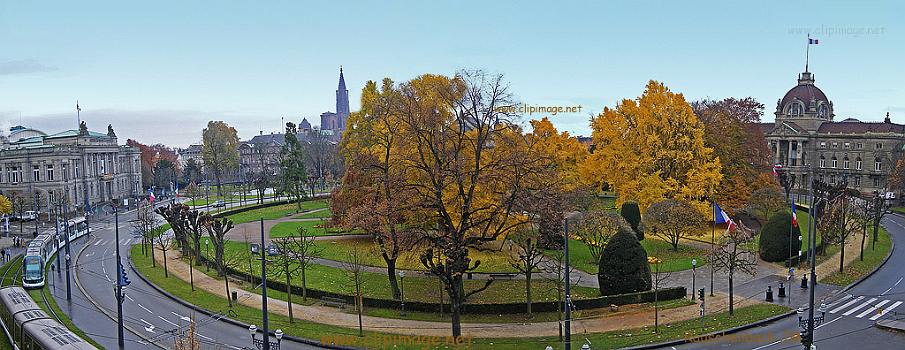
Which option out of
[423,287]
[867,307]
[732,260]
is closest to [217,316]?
[423,287]

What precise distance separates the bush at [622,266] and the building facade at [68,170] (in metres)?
66.3

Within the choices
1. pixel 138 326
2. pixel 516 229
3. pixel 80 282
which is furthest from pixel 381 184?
pixel 80 282

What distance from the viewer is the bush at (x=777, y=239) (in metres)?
45.3

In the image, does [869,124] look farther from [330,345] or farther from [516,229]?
[330,345]

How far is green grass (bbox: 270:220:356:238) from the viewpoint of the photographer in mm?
60562

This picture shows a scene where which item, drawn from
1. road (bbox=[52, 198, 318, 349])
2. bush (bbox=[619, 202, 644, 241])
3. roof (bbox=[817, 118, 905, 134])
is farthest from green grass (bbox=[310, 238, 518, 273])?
roof (bbox=[817, 118, 905, 134])

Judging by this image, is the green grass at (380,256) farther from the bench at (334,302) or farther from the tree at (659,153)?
the tree at (659,153)

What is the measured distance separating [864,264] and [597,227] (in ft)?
65.1

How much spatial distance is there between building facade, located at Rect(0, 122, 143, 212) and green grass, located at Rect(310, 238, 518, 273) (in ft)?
133

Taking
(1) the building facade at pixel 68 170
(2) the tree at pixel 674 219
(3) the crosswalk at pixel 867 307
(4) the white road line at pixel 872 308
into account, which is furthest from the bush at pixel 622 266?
(1) the building facade at pixel 68 170

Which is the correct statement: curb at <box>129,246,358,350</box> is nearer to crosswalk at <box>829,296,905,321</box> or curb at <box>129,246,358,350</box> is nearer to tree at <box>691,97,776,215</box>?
crosswalk at <box>829,296,905,321</box>

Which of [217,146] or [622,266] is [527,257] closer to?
[622,266]

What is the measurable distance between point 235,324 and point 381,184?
36.2ft

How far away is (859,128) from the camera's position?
97500 millimetres
